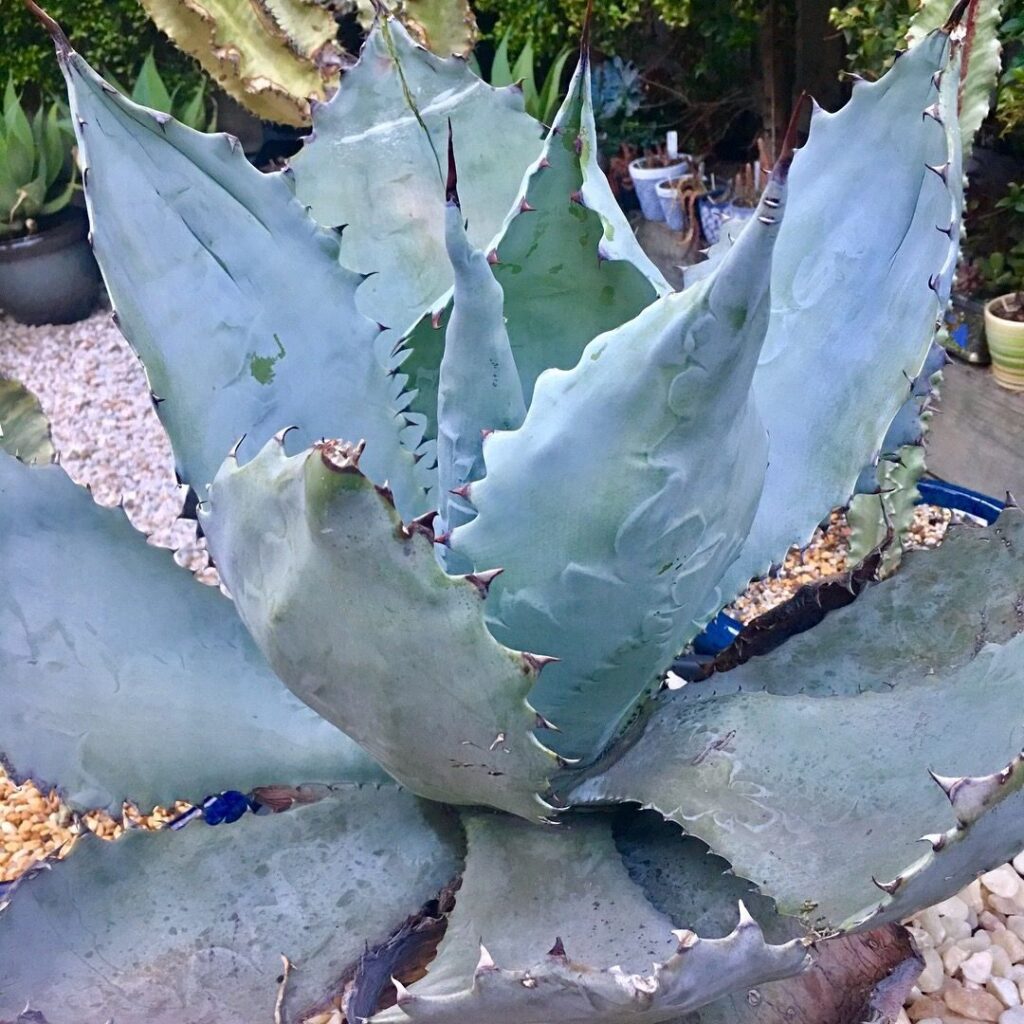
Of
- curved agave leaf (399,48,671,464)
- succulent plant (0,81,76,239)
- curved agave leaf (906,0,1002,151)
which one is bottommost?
succulent plant (0,81,76,239)

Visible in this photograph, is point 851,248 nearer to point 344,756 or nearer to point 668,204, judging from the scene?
point 344,756

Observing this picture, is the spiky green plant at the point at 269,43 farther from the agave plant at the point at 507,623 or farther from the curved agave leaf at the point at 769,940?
the curved agave leaf at the point at 769,940

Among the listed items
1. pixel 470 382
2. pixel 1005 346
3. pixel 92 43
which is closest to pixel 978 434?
pixel 1005 346

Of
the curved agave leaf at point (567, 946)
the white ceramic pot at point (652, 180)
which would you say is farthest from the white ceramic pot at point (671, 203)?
the curved agave leaf at point (567, 946)

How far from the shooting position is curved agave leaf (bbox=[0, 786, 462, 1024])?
71cm

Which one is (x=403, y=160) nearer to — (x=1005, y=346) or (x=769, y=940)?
(x=769, y=940)

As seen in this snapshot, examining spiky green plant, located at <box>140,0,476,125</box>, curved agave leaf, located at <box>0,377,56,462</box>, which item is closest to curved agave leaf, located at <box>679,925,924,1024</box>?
curved agave leaf, located at <box>0,377,56,462</box>

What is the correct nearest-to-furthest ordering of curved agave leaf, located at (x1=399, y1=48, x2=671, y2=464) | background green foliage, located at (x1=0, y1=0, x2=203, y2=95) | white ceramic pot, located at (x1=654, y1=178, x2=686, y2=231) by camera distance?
1. curved agave leaf, located at (x1=399, y1=48, x2=671, y2=464)
2. white ceramic pot, located at (x1=654, y1=178, x2=686, y2=231)
3. background green foliage, located at (x1=0, y1=0, x2=203, y2=95)

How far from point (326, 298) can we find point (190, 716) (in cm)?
35

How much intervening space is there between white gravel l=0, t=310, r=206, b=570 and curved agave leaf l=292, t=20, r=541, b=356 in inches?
42.9

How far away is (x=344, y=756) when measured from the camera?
2.86ft

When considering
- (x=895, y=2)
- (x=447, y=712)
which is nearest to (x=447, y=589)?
(x=447, y=712)

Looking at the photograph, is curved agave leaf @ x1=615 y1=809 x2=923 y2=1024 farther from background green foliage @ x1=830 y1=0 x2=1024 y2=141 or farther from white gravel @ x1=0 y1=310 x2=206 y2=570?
background green foliage @ x1=830 y1=0 x2=1024 y2=141

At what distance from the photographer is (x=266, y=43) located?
3.25 metres
